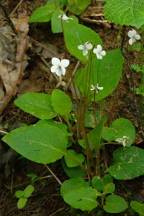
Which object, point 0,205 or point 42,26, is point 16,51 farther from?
point 0,205

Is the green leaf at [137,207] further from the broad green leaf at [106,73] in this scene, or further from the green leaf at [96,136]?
the broad green leaf at [106,73]

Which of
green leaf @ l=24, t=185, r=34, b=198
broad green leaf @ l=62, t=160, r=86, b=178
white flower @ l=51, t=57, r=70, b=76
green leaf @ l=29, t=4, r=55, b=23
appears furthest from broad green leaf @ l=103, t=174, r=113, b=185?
green leaf @ l=29, t=4, r=55, b=23

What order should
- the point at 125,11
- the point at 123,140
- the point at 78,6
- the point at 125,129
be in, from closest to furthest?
1. the point at 125,11
2. the point at 123,140
3. the point at 125,129
4. the point at 78,6

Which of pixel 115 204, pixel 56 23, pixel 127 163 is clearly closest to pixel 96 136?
pixel 127 163

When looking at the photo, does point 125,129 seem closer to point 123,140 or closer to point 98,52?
point 123,140

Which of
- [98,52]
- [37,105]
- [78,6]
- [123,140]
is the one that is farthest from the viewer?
[78,6]

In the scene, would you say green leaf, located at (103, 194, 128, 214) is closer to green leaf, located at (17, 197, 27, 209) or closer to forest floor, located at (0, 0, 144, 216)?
forest floor, located at (0, 0, 144, 216)
